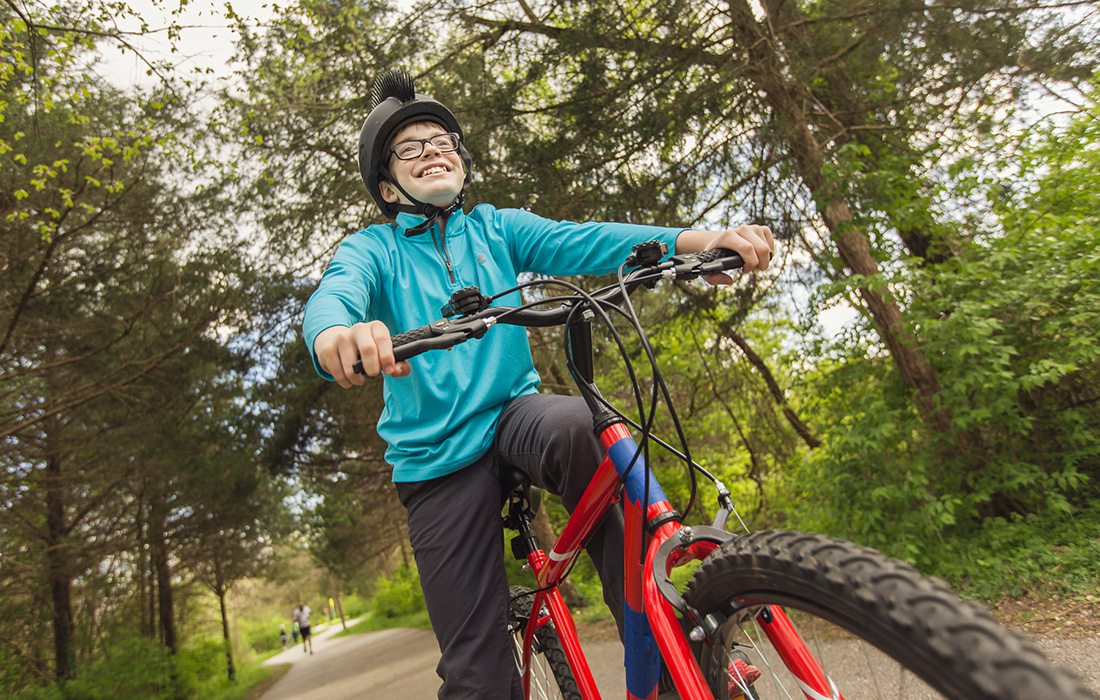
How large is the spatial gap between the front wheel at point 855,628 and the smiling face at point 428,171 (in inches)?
59.2

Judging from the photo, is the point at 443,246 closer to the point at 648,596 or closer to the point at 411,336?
the point at 411,336

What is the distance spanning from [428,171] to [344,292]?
726 mm

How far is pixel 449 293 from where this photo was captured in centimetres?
232

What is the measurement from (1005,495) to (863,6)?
4.20 metres

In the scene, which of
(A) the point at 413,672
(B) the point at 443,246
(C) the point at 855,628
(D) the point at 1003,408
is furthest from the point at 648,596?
(A) the point at 413,672

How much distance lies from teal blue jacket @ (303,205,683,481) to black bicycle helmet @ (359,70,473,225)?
0.21 feet

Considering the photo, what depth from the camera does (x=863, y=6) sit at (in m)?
6.13

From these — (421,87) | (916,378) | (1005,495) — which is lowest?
(1005,495)

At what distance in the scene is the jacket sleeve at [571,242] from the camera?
221cm

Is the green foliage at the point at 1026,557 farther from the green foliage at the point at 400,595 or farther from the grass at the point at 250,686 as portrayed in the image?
the green foliage at the point at 400,595

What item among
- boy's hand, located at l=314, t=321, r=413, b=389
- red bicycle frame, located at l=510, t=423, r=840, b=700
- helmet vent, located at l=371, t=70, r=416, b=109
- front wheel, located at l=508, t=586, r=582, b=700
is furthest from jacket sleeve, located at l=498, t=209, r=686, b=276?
front wheel, located at l=508, t=586, r=582, b=700

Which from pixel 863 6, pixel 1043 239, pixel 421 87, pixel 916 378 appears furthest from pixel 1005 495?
pixel 421 87

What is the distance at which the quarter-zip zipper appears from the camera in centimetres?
234

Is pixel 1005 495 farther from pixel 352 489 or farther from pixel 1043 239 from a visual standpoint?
pixel 352 489
